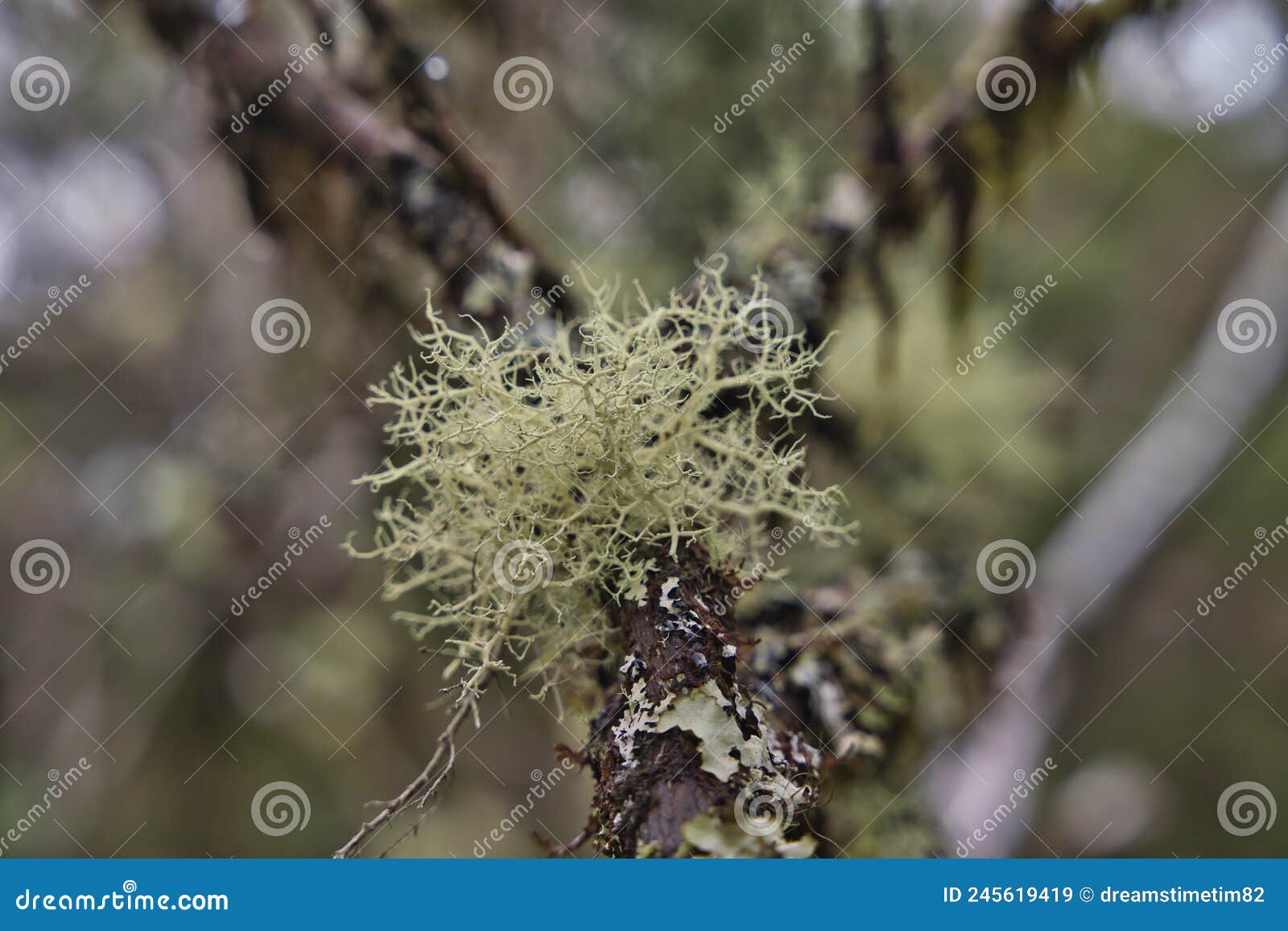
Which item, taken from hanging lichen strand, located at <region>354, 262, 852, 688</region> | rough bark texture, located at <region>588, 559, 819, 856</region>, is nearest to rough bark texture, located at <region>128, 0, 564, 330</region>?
hanging lichen strand, located at <region>354, 262, 852, 688</region>

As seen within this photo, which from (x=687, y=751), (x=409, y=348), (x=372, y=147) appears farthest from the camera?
(x=409, y=348)

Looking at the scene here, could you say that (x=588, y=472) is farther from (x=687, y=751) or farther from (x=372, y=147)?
(x=372, y=147)

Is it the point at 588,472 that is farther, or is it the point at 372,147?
the point at 372,147

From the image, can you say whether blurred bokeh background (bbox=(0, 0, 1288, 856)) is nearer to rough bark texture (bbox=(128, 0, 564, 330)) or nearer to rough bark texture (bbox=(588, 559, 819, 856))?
Result: rough bark texture (bbox=(128, 0, 564, 330))

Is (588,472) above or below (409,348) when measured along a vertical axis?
above

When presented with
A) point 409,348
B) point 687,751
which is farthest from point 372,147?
point 687,751

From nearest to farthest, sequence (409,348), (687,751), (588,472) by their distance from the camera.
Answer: (687,751), (588,472), (409,348)

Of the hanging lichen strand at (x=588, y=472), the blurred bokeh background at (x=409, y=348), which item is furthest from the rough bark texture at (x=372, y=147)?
the hanging lichen strand at (x=588, y=472)

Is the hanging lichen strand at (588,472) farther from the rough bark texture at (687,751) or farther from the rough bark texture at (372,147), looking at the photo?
the rough bark texture at (372,147)
